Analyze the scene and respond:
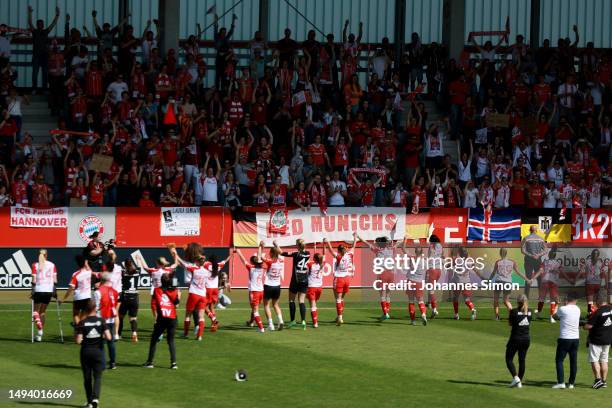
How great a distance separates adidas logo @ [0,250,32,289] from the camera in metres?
35.5

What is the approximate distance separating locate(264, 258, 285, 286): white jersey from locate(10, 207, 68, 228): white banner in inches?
333

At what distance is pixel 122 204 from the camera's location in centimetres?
3788

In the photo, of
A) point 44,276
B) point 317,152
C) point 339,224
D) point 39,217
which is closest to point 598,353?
point 44,276

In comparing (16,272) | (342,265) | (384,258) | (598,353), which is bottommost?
(598,353)

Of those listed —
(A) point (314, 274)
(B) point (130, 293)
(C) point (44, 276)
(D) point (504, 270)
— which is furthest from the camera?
(D) point (504, 270)

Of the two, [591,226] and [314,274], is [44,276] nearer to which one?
[314,274]

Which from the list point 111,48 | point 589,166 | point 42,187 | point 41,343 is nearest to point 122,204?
point 42,187

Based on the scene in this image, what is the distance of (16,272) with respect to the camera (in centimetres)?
3559

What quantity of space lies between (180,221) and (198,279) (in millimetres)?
8938

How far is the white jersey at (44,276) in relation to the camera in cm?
2827

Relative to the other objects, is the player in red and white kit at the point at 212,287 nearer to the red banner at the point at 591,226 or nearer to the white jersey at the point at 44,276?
the white jersey at the point at 44,276

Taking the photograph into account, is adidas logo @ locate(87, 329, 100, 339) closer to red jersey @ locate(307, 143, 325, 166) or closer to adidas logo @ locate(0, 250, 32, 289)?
adidas logo @ locate(0, 250, 32, 289)

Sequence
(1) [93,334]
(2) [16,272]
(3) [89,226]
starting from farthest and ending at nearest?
(3) [89,226]
(2) [16,272]
(1) [93,334]

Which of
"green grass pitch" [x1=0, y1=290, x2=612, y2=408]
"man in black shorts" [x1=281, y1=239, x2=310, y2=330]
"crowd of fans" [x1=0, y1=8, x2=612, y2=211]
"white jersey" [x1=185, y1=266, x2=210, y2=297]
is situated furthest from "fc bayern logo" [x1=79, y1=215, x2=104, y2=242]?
"white jersey" [x1=185, y1=266, x2=210, y2=297]
